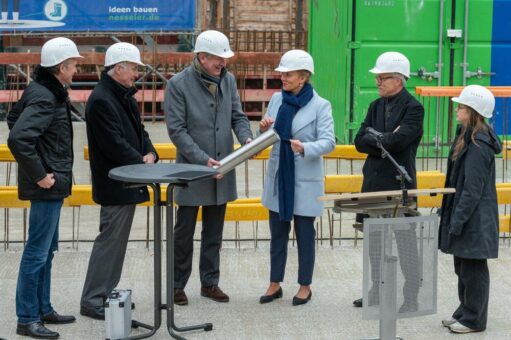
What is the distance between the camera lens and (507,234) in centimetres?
941

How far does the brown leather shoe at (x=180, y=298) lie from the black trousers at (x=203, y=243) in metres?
0.04

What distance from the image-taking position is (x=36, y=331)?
6.45 m

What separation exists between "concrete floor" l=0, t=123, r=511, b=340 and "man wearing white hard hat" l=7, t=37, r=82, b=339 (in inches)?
12.5

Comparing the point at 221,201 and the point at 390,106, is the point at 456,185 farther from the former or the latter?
the point at 221,201

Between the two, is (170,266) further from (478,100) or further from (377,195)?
(478,100)

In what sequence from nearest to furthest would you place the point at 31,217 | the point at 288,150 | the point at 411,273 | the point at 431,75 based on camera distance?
the point at 411,273
the point at 31,217
the point at 288,150
the point at 431,75

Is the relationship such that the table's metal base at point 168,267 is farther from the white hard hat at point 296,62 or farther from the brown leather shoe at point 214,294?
the white hard hat at point 296,62

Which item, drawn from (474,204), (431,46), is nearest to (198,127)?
(474,204)

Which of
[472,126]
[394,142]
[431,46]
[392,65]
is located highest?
[431,46]

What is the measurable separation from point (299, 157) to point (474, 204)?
4.51ft

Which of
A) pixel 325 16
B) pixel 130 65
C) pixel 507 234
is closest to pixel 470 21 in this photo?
pixel 325 16

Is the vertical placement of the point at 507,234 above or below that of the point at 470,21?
below

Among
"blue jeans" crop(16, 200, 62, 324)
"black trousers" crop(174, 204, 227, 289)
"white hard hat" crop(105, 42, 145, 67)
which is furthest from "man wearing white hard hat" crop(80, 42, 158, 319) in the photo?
"black trousers" crop(174, 204, 227, 289)

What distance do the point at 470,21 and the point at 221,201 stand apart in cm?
681
